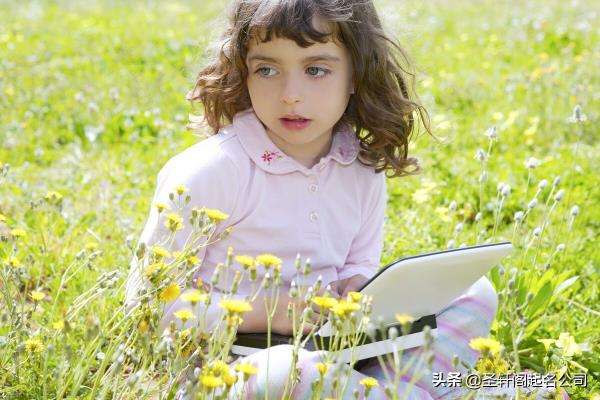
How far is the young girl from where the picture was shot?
2.30 m

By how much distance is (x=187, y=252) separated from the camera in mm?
1869

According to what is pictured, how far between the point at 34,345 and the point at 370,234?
Result: 1107mm

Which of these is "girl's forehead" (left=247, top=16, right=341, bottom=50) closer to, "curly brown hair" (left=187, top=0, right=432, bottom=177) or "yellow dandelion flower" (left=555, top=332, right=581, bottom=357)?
"curly brown hair" (left=187, top=0, right=432, bottom=177)

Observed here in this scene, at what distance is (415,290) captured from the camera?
2123mm

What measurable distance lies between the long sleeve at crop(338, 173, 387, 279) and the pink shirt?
38 millimetres

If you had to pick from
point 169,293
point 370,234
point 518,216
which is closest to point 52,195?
point 169,293

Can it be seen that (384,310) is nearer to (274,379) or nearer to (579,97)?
(274,379)

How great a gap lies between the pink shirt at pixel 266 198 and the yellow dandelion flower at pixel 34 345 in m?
0.42

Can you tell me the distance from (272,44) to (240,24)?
0.43 feet

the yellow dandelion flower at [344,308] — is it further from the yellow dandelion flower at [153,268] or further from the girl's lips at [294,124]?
the girl's lips at [294,124]

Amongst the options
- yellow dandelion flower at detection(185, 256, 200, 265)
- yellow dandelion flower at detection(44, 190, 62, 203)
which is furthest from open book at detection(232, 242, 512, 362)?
yellow dandelion flower at detection(44, 190, 62, 203)

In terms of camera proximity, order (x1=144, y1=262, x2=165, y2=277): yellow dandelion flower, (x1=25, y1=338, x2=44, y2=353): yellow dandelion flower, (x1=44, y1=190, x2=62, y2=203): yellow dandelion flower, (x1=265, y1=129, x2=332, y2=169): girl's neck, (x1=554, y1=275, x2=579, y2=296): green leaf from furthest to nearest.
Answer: (x1=554, y1=275, x2=579, y2=296): green leaf
(x1=265, y1=129, x2=332, y2=169): girl's neck
(x1=44, y1=190, x2=62, y2=203): yellow dandelion flower
(x1=25, y1=338, x2=44, y2=353): yellow dandelion flower
(x1=144, y1=262, x2=165, y2=277): yellow dandelion flower

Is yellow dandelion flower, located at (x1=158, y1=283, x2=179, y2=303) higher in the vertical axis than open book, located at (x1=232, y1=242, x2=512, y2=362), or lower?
higher

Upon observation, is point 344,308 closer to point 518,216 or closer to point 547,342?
point 518,216
